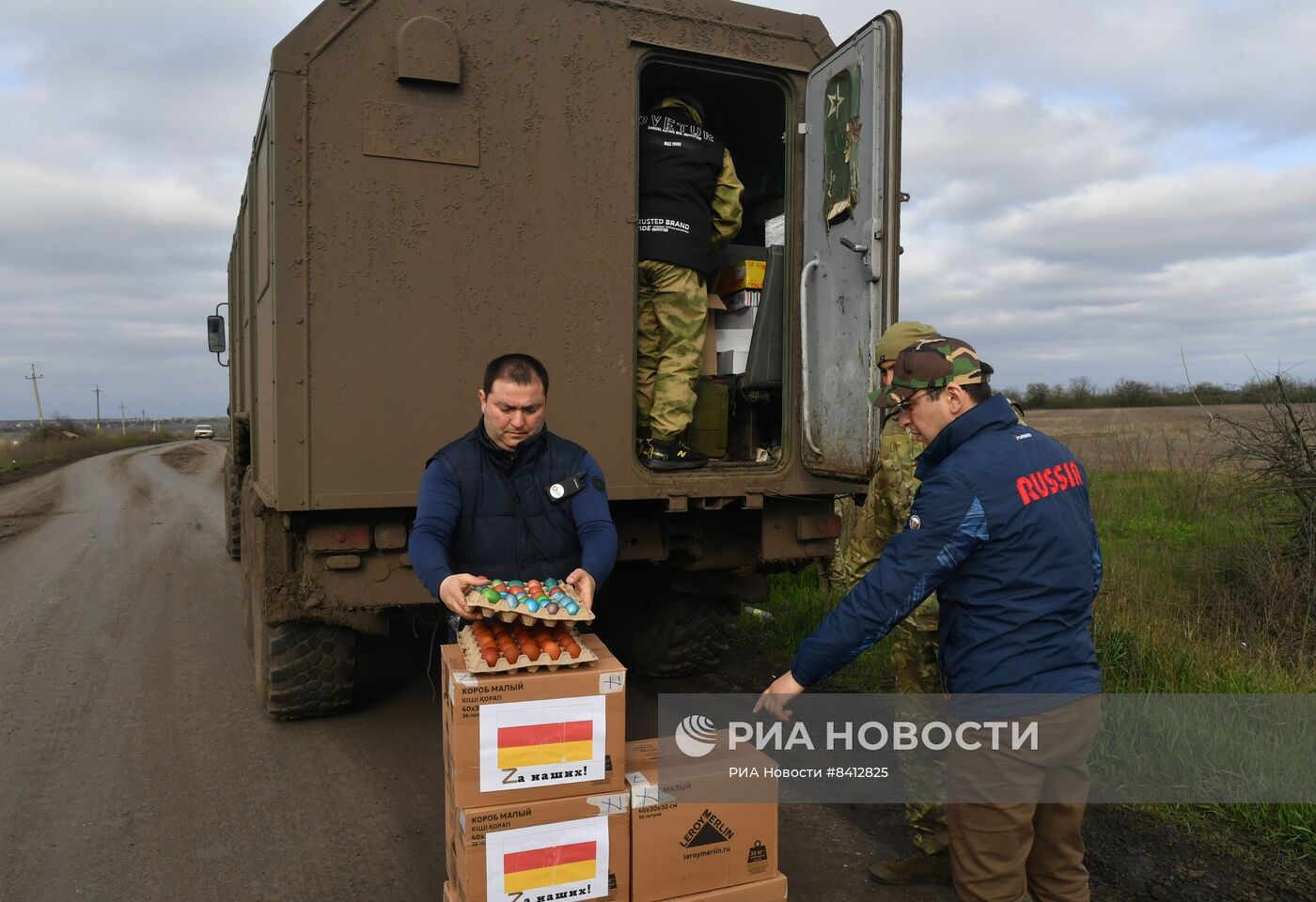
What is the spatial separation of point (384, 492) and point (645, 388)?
4.39 feet

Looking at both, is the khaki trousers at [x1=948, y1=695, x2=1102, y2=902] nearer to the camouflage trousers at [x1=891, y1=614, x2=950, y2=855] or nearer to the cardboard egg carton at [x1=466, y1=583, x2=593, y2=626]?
the camouflage trousers at [x1=891, y1=614, x2=950, y2=855]

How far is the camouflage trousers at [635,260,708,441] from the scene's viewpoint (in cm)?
424

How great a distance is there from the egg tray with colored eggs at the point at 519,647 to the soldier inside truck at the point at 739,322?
2.03 meters

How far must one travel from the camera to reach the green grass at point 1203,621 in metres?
3.29

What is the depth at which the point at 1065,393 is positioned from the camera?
23.4 meters

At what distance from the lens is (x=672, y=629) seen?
5027 mm

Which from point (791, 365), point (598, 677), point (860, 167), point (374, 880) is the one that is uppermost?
point (860, 167)

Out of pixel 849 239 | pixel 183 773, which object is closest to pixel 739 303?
pixel 849 239

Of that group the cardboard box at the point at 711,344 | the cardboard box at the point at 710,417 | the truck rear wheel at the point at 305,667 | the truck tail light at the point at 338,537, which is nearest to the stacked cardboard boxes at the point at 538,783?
the truck tail light at the point at 338,537

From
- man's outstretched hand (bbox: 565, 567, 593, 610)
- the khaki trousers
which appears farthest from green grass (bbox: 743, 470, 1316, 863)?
man's outstretched hand (bbox: 565, 567, 593, 610)

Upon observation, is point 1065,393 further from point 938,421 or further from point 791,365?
point 938,421

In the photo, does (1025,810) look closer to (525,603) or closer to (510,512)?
(525,603)

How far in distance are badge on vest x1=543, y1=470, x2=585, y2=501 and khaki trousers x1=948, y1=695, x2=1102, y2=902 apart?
132 centimetres

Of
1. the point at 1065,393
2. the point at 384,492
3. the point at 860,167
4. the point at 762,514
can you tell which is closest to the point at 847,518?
the point at 762,514
